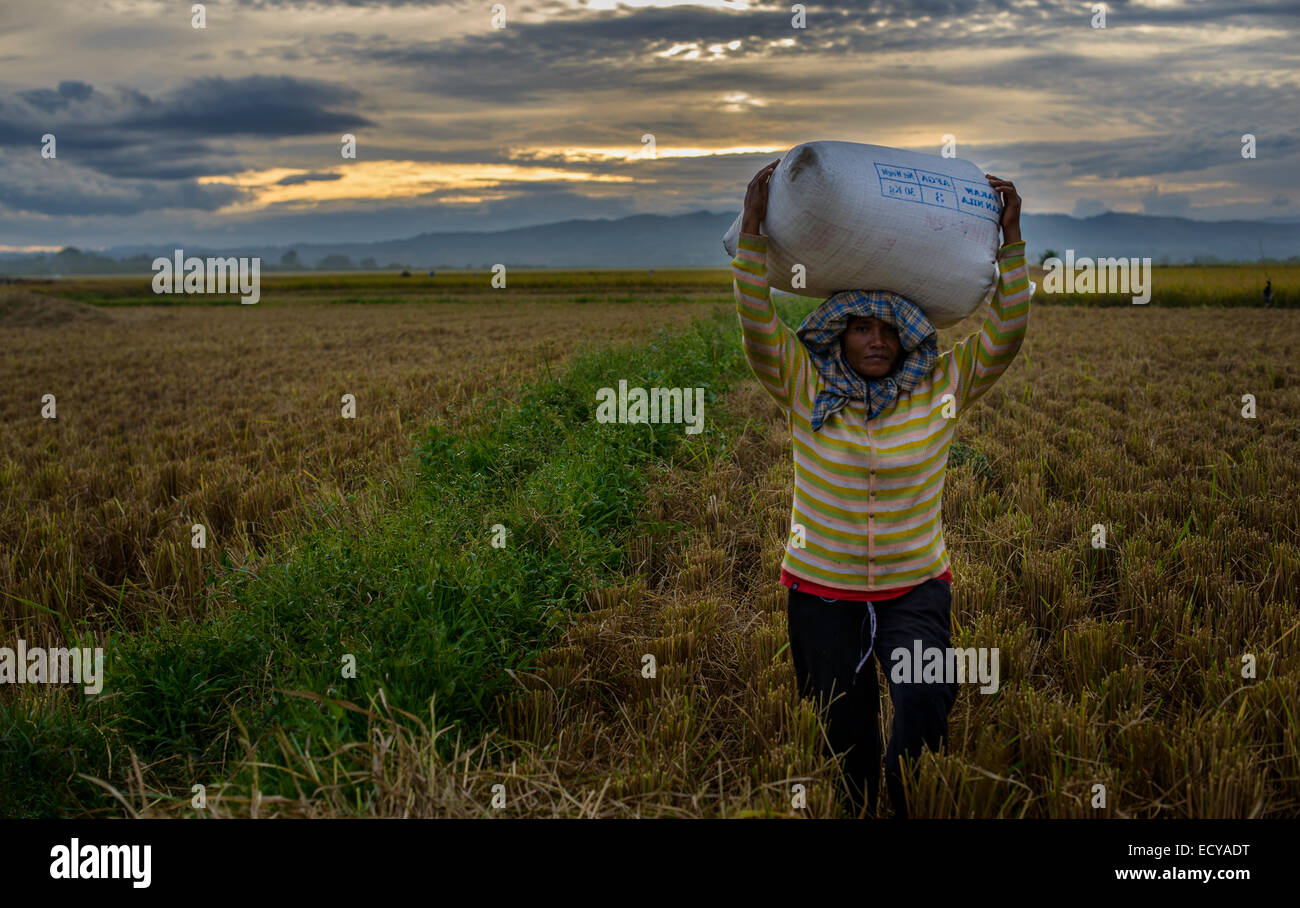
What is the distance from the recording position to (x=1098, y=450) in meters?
6.90

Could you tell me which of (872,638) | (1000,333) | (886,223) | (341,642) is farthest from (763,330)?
(341,642)

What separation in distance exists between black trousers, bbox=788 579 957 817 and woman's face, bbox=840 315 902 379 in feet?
2.57

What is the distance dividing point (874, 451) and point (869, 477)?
0.30 ft

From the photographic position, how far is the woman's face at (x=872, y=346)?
2988 millimetres

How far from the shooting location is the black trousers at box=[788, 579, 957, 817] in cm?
282

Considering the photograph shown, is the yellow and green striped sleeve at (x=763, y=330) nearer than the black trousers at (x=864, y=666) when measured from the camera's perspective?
No

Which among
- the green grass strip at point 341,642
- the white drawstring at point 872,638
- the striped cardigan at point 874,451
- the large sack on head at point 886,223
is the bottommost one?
the green grass strip at point 341,642

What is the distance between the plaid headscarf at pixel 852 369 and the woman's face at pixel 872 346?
2 cm

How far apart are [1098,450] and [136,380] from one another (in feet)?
45.3

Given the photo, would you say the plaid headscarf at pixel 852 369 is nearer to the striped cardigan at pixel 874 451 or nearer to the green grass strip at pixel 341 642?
the striped cardigan at pixel 874 451

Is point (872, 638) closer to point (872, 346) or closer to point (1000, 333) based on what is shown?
point (872, 346)

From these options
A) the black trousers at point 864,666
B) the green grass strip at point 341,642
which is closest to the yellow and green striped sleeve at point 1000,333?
the black trousers at point 864,666
